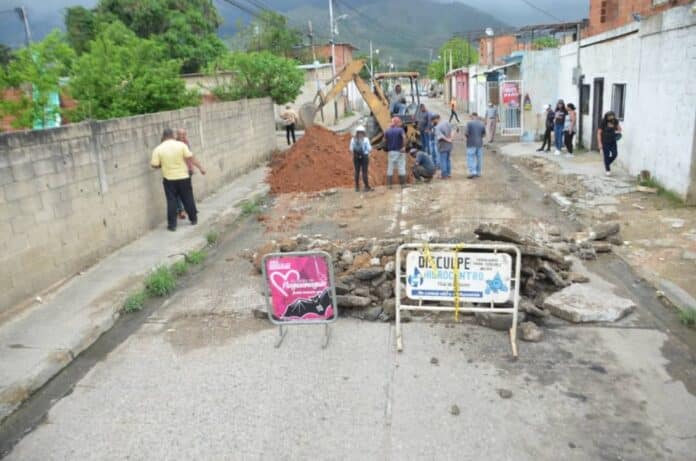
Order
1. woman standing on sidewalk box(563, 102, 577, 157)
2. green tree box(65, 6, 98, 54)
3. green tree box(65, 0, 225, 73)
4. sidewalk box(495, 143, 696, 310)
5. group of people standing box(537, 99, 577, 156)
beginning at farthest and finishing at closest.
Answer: green tree box(65, 6, 98, 54), green tree box(65, 0, 225, 73), group of people standing box(537, 99, 577, 156), woman standing on sidewalk box(563, 102, 577, 157), sidewalk box(495, 143, 696, 310)

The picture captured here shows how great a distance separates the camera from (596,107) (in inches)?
720

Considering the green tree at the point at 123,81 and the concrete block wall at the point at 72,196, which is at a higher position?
the green tree at the point at 123,81

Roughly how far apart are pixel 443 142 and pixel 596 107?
272 inches

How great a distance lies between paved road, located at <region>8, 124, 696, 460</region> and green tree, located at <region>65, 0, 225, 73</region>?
36654 millimetres

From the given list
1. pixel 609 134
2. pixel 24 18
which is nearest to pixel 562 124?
pixel 609 134

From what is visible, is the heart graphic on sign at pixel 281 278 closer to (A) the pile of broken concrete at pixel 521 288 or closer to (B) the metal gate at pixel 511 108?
(A) the pile of broken concrete at pixel 521 288

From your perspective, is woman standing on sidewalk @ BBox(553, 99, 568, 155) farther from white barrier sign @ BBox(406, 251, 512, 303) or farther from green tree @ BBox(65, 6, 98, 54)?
green tree @ BBox(65, 6, 98, 54)

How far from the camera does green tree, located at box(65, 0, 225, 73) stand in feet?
131

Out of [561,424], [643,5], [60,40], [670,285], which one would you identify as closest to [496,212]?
[670,285]

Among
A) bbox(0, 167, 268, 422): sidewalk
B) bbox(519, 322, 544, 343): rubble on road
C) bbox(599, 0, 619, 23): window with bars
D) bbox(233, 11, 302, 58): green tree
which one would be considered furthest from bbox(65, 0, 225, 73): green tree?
bbox(519, 322, 544, 343): rubble on road

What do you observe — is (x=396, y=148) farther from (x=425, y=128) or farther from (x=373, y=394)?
(x=373, y=394)

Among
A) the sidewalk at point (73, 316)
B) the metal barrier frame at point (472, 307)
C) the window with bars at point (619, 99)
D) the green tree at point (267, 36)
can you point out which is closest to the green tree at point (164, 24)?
the green tree at point (267, 36)

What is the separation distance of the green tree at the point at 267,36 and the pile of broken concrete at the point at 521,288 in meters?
48.6

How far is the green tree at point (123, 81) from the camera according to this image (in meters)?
11.4
